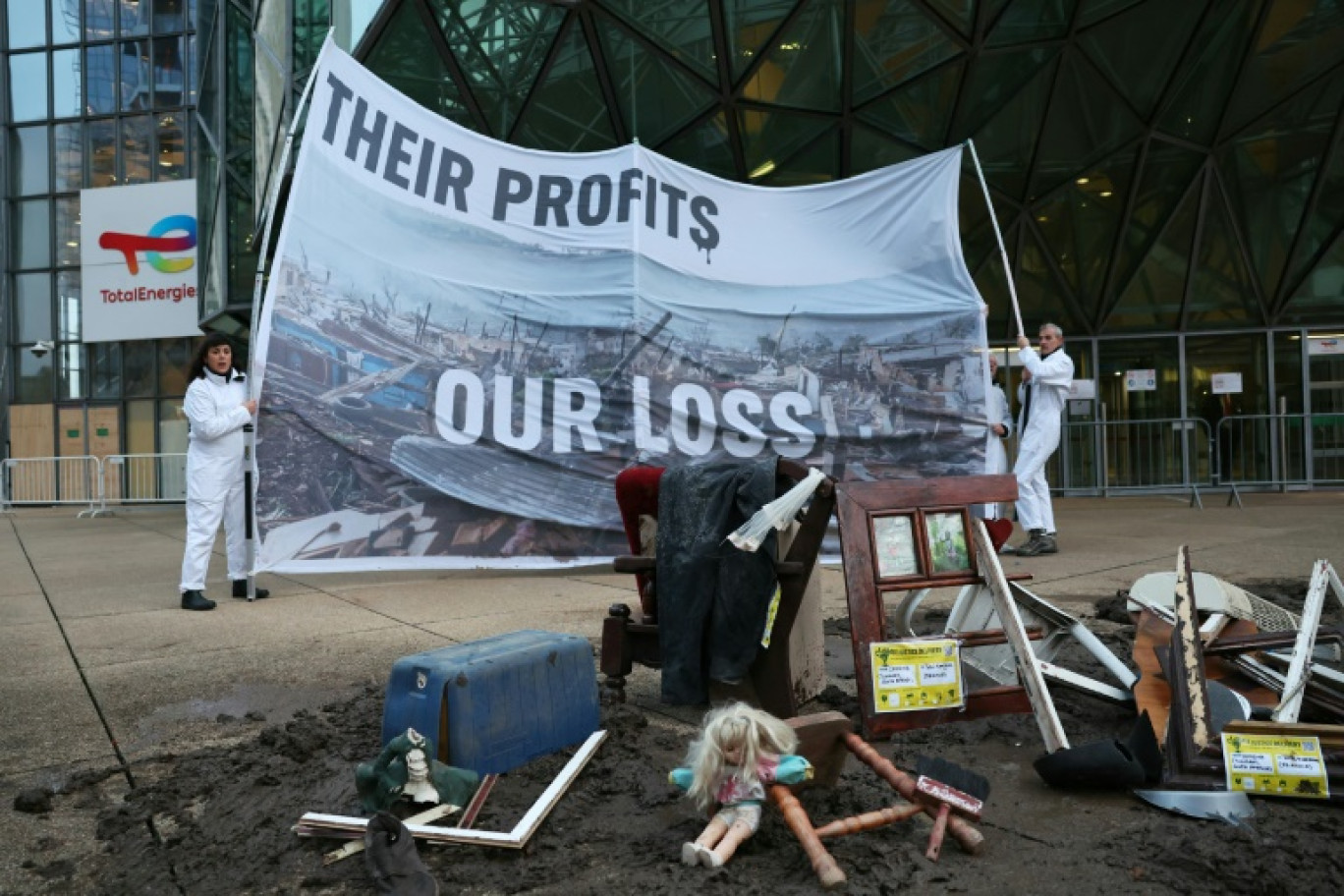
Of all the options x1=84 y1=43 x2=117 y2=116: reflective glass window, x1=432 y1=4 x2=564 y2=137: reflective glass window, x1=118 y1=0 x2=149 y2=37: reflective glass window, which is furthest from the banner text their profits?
x1=84 y1=43 x2=117 y2=116: reflective glass window

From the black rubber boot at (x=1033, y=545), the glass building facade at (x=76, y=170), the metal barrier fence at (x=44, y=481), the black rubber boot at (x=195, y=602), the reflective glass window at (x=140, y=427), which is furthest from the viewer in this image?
the glass building facade at (x=76, y=170)

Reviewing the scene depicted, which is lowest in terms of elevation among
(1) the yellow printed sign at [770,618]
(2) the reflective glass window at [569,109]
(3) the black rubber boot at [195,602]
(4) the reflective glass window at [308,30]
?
(3) the black rubber boot at [195,602]

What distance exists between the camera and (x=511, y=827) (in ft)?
8.91

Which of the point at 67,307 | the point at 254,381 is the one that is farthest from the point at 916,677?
the point at 67,307

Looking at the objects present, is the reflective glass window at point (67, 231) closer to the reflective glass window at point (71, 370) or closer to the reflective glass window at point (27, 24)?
the reflective glass window at point (71, 370)

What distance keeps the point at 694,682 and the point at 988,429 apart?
200 inches

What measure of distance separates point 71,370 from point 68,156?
538 cm

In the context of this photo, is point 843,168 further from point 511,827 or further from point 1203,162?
point 511,827

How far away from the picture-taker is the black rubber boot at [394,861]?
2.30m

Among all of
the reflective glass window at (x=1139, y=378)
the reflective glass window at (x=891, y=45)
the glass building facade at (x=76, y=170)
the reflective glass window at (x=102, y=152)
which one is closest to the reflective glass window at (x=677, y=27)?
the reflective glass window at (x=891, y=45)

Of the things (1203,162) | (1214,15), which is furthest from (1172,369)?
(1214,15)

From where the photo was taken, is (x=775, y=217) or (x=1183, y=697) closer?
(x=1183, y=697)

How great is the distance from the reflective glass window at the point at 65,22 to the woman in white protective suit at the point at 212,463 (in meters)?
24.3

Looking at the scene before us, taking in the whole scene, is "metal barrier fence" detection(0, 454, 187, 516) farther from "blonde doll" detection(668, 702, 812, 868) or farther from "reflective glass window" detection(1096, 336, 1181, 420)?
"blonde doll" detection(668, 702, 812, 868)
